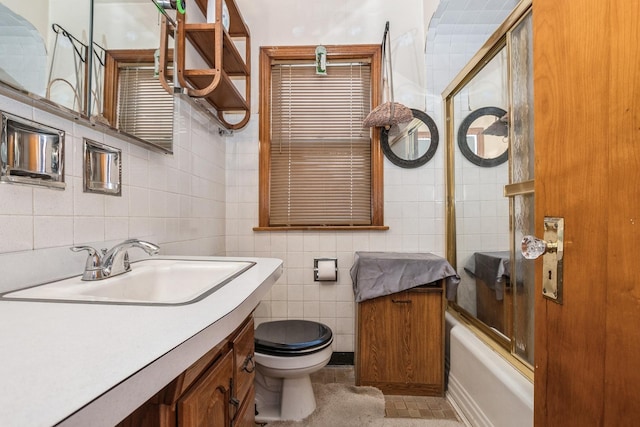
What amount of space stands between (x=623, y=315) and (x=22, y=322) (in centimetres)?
95

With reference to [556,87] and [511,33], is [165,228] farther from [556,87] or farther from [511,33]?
[511,33]

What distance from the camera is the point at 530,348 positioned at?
3.67 ft

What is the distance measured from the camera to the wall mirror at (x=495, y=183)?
1.19 metres

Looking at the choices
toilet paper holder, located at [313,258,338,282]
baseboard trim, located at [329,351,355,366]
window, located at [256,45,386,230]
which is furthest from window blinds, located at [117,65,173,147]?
baseboard trim, located at [329,351,355,366]

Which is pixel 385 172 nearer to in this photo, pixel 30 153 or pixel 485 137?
pixel 485 137

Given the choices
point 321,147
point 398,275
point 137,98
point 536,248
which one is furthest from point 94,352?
point 321,147

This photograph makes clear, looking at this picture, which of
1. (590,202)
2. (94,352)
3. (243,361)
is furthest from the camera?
(243,361)

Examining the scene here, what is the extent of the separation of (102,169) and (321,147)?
135cm

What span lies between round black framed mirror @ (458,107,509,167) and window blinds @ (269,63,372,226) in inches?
24.7

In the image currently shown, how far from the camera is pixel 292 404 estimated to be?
1.38 metres

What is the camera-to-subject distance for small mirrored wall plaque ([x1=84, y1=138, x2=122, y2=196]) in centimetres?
87

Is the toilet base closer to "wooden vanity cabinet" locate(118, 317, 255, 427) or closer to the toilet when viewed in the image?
the toilet

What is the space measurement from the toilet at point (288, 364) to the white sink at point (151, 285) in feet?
1.80

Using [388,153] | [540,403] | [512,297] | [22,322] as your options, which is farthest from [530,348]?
[22,322]
